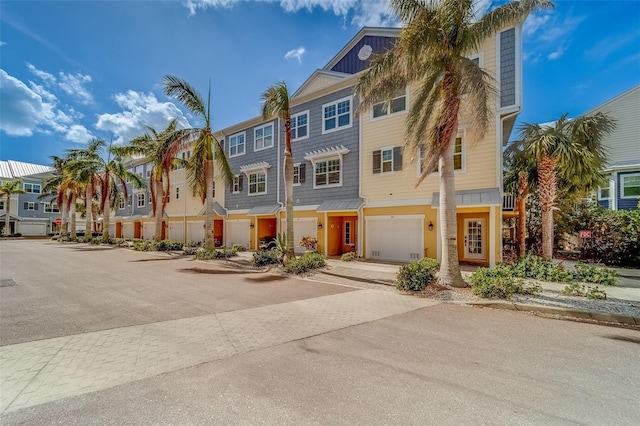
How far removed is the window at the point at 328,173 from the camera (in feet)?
61.4

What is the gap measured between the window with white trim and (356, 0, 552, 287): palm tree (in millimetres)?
13971

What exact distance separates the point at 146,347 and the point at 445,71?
10.9 meters

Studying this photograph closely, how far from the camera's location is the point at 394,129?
16375mm

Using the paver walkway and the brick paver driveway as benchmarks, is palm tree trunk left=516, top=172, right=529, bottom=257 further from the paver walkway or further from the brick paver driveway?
the paver walkway

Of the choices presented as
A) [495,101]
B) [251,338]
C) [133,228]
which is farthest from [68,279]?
[133,228]

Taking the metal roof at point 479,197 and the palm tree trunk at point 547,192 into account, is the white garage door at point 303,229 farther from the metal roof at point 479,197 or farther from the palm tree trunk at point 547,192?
the palm tree trunk at point 547,192

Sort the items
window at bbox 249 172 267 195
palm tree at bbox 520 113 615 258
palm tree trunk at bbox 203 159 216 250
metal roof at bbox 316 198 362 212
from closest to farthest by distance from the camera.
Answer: palm tree at bbox 520 113 615 258 < metal roof at bbox 316 198 362 212 < palm tree trunk at bbox 203 159 216 250 < window at bbox 249 172 267 195

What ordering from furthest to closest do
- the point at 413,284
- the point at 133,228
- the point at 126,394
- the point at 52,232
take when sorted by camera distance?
the point at 52,232, the point at 133,228, the point at 413,284, the point at 126,394

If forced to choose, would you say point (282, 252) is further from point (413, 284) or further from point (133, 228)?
point (133, 228)

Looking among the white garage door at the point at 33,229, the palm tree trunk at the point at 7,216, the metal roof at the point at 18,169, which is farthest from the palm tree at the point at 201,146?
the white garage door at the point at 33,229

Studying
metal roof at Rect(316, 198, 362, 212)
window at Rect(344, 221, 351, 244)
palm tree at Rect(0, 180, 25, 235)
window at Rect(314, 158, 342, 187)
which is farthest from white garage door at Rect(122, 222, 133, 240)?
window at Rect(344, 221, 351, 244)

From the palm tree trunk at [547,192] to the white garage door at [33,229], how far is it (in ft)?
238

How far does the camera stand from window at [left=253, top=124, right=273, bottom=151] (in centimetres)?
2262

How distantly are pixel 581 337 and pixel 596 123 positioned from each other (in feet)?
43.1
